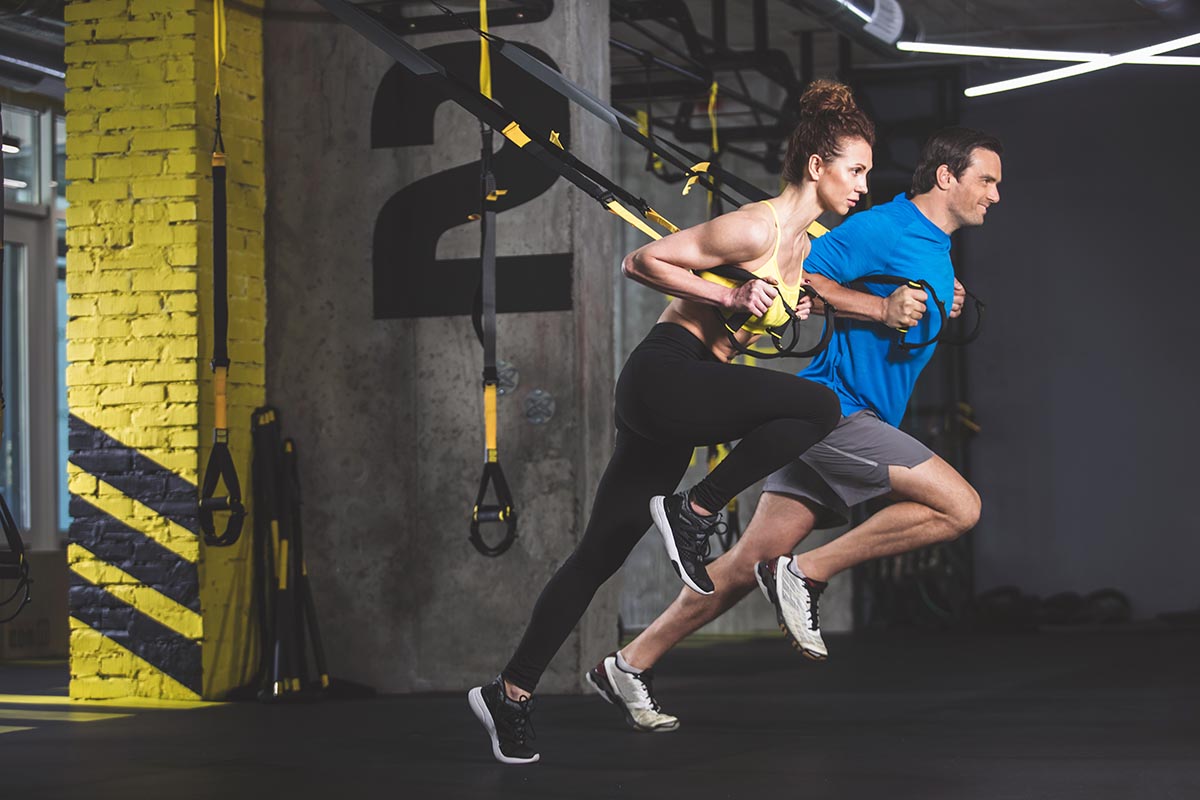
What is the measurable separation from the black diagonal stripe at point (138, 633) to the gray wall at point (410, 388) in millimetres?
531

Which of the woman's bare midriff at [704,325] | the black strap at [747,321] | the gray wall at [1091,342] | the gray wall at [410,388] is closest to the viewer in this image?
the black strap at [747,321]

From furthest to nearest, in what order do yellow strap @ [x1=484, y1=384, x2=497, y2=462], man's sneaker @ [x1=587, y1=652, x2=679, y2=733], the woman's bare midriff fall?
1. yellow strap @ [x1=484, y1=384, x2=497, y2=462]
2. man's sneaker @ [x1=587, y1=652, x2=679, y2=733]
3. the woman's bare midriff

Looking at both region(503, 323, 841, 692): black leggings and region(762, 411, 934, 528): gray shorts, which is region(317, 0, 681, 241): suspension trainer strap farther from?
region(762, 411, 934, 528): gray shorts

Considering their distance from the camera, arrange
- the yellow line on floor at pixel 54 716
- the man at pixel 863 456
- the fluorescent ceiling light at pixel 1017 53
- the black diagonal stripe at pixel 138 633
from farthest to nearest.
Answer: the fluorescent ceiling light at pixel 1017 53
the black diagonal stripe at pixel 138 633
the yellow line on floor at pixel 54 716
the man at pixel 863 456

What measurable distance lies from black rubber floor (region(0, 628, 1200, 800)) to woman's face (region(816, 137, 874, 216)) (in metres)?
1.36

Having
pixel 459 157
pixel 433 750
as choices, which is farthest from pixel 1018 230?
pixel 433 750

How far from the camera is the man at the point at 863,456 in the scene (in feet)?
13.4

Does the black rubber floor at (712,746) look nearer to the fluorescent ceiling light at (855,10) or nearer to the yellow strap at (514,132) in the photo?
the yellow strap at (514,132)

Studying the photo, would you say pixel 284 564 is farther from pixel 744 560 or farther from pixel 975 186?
pixel 975 186

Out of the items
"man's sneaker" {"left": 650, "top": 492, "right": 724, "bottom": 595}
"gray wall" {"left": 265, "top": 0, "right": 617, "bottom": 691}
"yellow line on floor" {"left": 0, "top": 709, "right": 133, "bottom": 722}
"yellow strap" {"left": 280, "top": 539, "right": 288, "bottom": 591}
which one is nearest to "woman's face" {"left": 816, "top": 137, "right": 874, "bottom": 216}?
"man's sneaker" {"left": 650, "top": 492, "right": 724, "bottom": 595}

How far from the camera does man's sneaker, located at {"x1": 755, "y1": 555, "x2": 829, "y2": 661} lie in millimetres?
3965

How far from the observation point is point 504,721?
3.98 m

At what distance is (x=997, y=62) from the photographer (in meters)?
10.1

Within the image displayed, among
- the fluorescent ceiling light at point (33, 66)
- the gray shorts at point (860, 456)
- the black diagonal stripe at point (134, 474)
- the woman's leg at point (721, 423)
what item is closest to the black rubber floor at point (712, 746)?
the woman's leg at point (721, 423)
